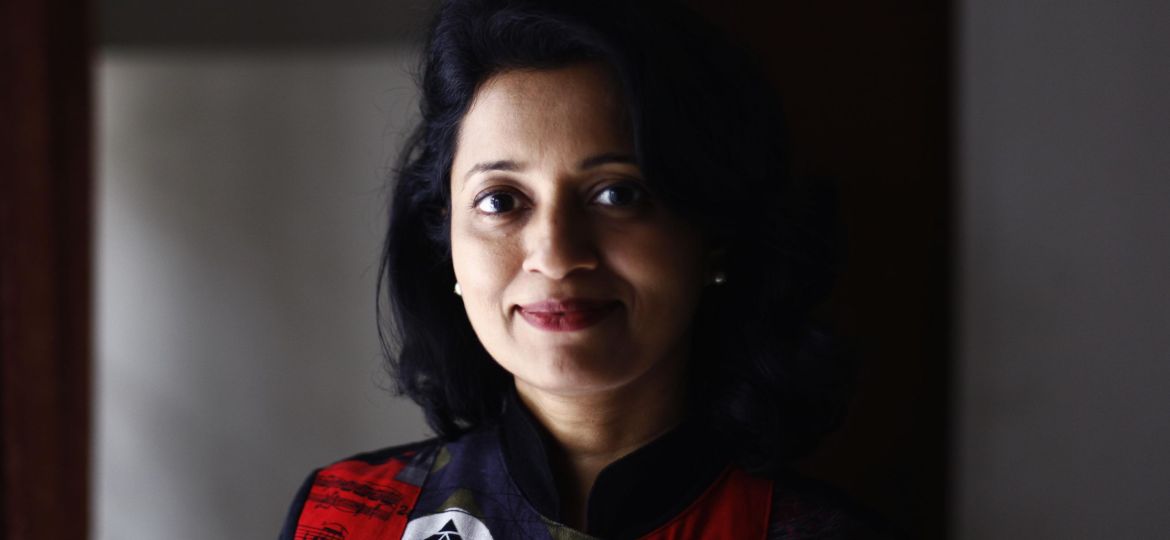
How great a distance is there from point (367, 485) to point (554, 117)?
477 millimetres

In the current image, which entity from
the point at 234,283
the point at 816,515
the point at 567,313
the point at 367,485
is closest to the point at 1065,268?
the point at 816,515

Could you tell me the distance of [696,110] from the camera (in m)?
0.92

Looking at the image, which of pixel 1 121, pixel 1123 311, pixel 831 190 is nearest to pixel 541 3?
pixel 831 190

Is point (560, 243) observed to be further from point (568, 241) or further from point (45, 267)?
point (45, 267)

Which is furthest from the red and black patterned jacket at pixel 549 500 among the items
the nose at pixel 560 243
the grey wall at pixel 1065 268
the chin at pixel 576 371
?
the grey wall at pixel 1065 268

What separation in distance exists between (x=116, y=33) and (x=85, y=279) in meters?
0.52

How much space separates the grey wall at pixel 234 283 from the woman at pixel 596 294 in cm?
74

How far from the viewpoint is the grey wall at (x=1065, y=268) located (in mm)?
1295

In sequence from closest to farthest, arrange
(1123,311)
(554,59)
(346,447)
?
(554,59) → (1123,311) → (346,447)

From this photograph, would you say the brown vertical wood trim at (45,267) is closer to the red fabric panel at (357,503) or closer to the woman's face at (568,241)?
the red fabric panel at (357,503)

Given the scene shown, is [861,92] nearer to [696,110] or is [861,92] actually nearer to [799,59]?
[799,59]

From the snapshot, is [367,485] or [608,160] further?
[367,485]

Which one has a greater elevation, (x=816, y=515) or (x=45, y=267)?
(x=45, y=267)

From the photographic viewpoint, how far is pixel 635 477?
966 millimetres
